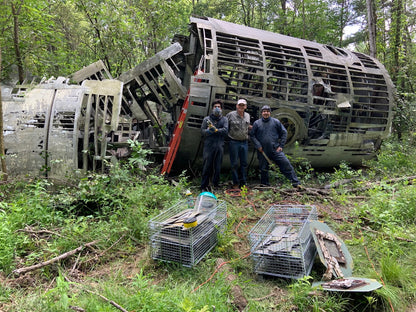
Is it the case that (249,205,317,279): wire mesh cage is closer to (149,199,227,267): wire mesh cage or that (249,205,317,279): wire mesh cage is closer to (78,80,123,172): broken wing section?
(149,199,227,267): wire mesh cage

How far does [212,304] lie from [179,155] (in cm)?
422

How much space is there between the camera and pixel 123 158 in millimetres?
5688

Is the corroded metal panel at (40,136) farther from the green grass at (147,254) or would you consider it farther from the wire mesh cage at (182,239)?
the wire mesh cage at (182,239)

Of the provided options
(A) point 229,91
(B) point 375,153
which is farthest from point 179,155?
(B) point 375,153

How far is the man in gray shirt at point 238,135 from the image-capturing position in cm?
579

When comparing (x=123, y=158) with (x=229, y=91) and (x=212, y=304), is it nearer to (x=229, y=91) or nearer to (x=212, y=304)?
(x=229, y=91)

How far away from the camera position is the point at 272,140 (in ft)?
19.2

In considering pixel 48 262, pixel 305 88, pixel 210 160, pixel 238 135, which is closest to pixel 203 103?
pixel 238 135

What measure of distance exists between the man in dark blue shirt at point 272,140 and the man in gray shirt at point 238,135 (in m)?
0.24

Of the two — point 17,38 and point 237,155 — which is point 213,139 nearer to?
point 237,155

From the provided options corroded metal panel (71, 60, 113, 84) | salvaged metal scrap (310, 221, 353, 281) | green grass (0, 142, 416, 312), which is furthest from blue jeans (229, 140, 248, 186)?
corroded metal panel (71, 60, 113, 84)

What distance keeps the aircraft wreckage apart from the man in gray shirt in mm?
363

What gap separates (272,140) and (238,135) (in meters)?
0.72

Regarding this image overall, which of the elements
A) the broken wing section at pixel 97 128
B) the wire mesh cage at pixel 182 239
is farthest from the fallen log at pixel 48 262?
the broken wing section at pixel 97 128
